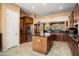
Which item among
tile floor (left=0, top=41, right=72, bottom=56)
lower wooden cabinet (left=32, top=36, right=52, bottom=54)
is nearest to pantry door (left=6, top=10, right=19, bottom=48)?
tile floor (left=0, top=41, right=72, bottom=56)

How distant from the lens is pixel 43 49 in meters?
3.29

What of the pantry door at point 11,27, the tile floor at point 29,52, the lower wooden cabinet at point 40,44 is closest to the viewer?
the tile floor at point 29,52

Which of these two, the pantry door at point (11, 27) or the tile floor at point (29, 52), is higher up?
the pantry door at point (11, 27)

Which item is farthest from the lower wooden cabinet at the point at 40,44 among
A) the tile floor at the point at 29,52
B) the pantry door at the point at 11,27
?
the pantry door at the point at 11,27

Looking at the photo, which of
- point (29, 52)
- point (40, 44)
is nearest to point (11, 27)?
point (29, 52)

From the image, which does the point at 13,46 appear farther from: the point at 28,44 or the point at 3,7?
the point at 3,7

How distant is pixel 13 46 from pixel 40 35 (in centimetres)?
113

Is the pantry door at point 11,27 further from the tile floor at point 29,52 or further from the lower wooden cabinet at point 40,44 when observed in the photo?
the lower wooden cabinet at point 40,44

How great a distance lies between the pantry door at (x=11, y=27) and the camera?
336cm

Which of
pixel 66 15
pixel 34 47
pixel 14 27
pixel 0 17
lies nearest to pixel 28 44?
pixel 34 47

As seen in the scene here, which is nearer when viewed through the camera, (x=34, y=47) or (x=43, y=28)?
(x=43, y=28)

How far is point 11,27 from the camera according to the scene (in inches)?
135

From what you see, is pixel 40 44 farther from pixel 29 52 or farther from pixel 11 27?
pixel 11 27

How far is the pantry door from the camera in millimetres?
3360
